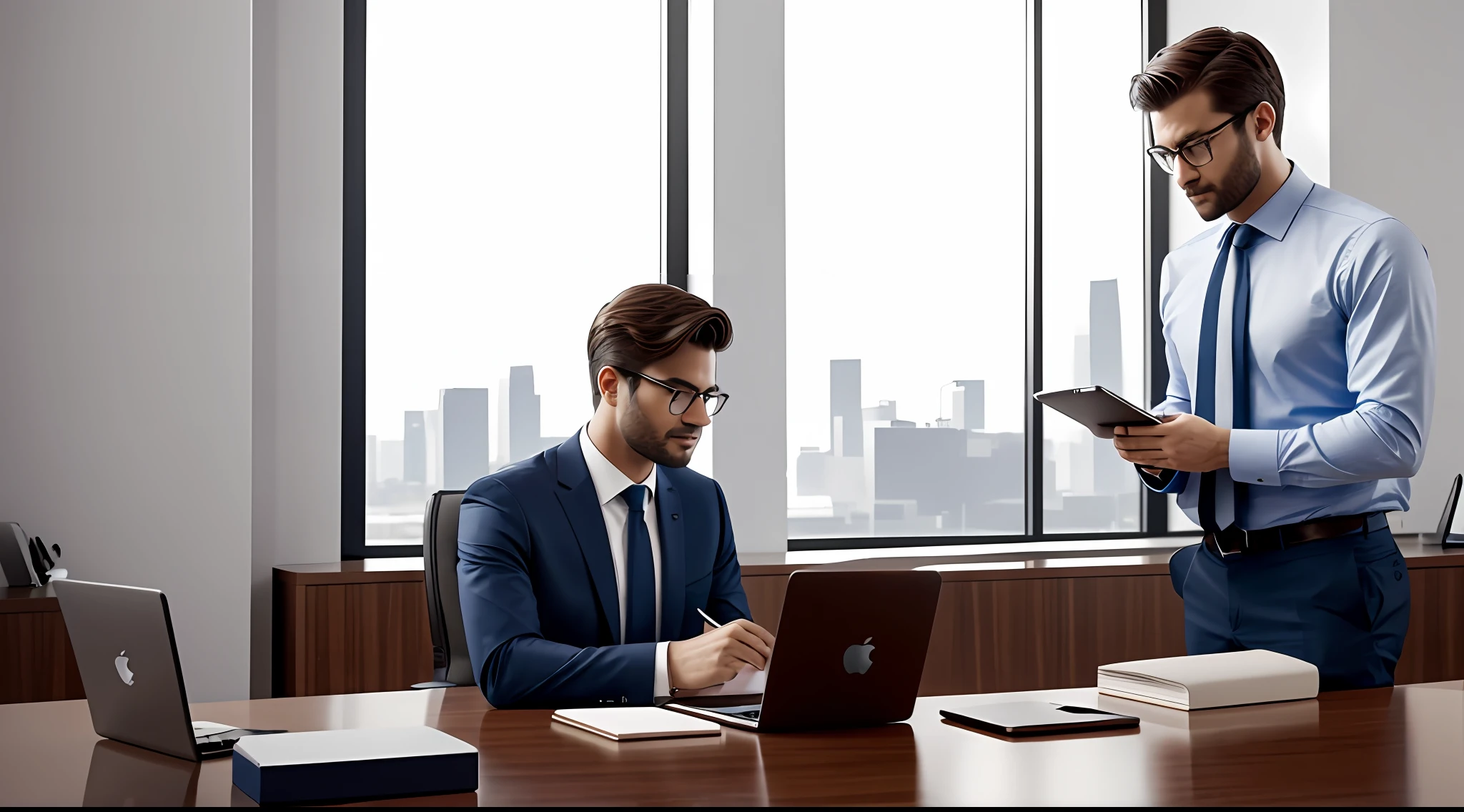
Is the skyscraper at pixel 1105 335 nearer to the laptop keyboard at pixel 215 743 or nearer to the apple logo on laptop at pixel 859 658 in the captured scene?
the apple logo on laptop at pixel 859 658

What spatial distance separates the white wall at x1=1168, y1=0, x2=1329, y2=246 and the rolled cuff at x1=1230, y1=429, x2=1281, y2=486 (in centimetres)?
269

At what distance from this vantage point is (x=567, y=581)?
6.78 ft

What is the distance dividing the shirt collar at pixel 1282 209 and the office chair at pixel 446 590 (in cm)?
175

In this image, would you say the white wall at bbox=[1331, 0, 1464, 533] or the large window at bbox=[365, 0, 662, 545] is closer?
the large window at bbox=[365, 0, 662, 545]

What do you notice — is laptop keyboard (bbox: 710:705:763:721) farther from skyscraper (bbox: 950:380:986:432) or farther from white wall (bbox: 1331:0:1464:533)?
white wall (bbox: 1331:0:1464:533)

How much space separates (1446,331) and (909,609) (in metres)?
4.14

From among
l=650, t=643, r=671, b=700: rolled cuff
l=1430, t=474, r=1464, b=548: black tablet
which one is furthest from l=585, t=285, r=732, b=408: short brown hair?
l=1430, t=474, r=1464, b=548: black tablet

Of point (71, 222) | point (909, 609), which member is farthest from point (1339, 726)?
point (71, 222)

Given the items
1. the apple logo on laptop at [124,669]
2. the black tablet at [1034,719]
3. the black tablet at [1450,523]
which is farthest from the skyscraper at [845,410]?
the apple logo on laptop at [124,669]

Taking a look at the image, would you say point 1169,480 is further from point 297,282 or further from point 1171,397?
point 297,282

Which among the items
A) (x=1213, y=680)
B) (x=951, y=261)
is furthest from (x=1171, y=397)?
(x=951, y=261)

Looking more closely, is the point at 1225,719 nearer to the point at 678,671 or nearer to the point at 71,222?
the point at 678,671

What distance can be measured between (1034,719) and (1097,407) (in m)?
0.68

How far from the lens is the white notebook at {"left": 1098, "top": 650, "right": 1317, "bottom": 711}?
1.73 m
